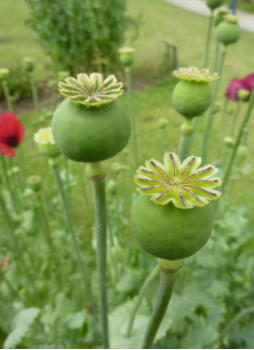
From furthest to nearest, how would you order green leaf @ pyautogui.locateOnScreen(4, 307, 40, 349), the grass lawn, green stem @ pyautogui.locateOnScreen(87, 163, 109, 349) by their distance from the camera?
1. the grass lawn
2. green leaf @ pyautogui.locateOnScreen(4, 307, 40, 349)
3. green stem @ pyautogui.locateOnScreen(87, 163, 109, 349)

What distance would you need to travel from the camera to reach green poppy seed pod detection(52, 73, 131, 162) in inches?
11.8

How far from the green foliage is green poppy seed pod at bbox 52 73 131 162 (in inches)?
93.8

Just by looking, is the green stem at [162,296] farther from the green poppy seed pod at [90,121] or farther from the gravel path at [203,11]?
the gravel path at [203,11]

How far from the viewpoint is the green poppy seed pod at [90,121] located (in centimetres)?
30

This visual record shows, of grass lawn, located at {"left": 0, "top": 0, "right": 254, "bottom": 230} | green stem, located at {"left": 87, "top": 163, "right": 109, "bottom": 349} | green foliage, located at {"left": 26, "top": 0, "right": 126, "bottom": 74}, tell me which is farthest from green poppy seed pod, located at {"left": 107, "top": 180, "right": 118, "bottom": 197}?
green foliage, located at {"left": 26, "top": 0, "right": 126, "bottom": 74}

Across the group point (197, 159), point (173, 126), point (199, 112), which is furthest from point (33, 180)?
point (173, 126)

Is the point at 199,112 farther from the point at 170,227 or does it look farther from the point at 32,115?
the point at 32,115

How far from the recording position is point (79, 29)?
269cm

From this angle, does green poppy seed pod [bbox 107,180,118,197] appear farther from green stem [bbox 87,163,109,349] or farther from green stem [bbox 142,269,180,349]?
green stem [bbox 142,269,180,349]

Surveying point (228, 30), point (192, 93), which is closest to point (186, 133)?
point (192, 93)

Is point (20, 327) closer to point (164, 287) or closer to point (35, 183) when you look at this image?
point (35, 183)

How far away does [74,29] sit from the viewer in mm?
2674

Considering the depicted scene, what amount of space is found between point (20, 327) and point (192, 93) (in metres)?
0.62

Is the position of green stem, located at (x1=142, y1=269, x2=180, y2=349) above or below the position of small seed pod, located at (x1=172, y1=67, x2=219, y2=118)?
below
